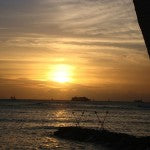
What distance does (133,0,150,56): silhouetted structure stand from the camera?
9.88 metres

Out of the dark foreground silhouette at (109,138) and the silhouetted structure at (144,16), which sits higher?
the silhouetted structure at (144,16)

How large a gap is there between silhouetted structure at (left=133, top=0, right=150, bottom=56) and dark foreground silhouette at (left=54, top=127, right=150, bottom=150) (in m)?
13.4

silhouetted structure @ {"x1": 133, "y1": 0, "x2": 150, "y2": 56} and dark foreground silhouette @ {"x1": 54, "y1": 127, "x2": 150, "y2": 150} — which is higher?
silhouetted structure @ {"x1": 133, "y1": 0, "x2": 150, "y2": 56}

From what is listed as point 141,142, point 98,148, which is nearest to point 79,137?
point 98,148

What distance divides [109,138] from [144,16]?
23552 millimetres

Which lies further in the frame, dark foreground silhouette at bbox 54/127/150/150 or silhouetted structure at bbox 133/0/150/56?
dark foreground silhouette at bbox 54/127/150/150

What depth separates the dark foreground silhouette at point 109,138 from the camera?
87.5 ft

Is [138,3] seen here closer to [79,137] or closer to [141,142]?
[141,142]

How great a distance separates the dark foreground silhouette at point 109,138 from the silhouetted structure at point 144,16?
13.4m

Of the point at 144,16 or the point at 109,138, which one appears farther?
the point at 109,138

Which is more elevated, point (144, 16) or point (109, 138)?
point (144, 16)

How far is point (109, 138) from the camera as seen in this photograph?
32.5 m

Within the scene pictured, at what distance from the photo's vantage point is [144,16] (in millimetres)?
10047

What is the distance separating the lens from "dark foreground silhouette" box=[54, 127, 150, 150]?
26672 mm
